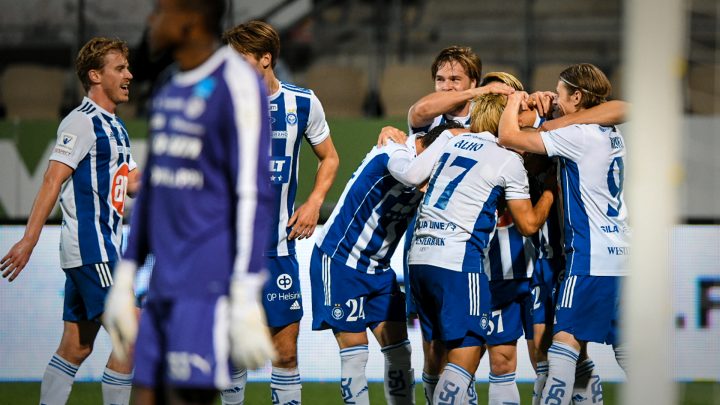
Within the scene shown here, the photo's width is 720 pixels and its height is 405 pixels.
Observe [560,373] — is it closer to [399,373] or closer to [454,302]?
[454,302]

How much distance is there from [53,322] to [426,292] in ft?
11.1

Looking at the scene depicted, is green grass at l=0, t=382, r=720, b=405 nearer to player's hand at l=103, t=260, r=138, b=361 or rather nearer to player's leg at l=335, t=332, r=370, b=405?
player's leg at l=335, t=332, r=370, b=405

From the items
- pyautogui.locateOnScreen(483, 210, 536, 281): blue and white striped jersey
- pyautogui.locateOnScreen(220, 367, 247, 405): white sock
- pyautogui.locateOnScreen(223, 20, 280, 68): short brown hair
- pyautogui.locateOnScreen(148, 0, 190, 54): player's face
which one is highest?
pyautogui.locateOnScreen(223, 20, 280, 68): short brown hair

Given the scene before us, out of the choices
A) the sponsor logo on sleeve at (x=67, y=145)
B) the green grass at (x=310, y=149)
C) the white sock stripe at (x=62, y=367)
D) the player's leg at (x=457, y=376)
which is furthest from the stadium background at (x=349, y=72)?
the sponsor logo on sleeve at (x=67, y=145)

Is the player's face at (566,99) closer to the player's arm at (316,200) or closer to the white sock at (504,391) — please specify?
the player's arm at (316,200)

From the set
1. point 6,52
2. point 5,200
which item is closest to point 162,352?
point 5,200

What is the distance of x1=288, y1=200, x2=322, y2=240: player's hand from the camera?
5219 mm

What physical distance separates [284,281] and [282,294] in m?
0.07

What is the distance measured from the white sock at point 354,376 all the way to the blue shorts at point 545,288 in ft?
3.17

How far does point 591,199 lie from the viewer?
5.11 metres

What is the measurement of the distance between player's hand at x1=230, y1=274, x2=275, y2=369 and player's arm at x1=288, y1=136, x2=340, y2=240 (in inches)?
97.3

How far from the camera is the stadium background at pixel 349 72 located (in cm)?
695

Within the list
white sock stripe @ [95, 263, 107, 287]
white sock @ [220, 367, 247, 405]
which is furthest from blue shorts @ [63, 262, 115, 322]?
white sock @ [220, 367, 247, 405]

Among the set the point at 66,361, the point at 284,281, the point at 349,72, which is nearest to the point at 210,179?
the point at 284,281
